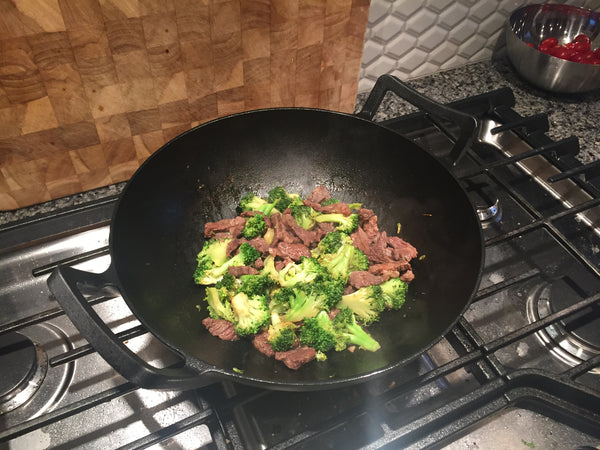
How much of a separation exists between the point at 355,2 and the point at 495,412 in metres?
1.19

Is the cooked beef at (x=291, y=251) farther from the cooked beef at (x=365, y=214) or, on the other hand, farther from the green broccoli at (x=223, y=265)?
the cooked beef at (x=365, y=214)

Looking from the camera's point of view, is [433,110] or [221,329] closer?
[221,329]

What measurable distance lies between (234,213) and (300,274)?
1.11 ft

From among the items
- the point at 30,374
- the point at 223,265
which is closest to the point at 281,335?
the point at 223,265

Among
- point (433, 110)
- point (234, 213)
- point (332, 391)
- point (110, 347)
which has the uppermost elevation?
point (433, 110)

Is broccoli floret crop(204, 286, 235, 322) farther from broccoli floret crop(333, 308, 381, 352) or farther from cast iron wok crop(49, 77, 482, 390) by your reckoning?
broccoli floret crop(333, 308, 381, 352)

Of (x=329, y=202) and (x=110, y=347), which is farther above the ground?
(x=110, y=347)

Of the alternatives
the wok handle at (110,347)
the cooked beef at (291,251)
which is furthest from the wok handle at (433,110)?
the wok handle at (110,347)

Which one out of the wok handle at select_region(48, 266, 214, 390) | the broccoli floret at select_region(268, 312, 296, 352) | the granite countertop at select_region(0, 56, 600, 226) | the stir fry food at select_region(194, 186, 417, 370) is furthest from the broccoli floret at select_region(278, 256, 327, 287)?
the granite countertop at select_region(0, 56, 600, 226)

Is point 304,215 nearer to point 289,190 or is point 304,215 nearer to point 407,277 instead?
point 289,190

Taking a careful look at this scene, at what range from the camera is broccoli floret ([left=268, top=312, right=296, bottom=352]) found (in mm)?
1113

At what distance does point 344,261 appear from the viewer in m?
1.29

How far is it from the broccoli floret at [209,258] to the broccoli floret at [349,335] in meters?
0.35

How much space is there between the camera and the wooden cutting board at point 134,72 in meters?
1.16
